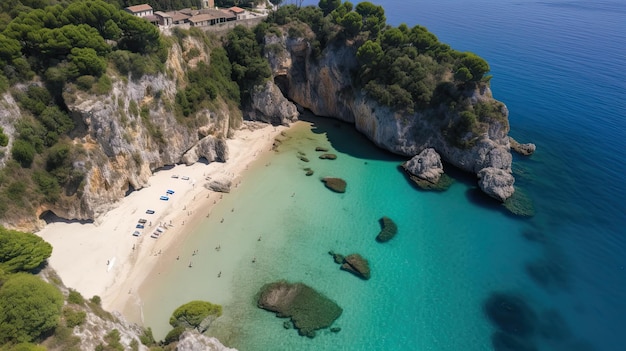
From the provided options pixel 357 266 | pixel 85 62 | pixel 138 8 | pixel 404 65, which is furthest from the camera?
pixel 138 8

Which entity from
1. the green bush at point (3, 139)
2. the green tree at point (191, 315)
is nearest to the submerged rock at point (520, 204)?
the green tree at point (191, 315)

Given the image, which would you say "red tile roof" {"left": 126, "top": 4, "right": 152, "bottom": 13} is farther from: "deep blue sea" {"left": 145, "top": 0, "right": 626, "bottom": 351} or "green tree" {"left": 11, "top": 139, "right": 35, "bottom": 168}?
"deep blue sea" {"left": 145, "top": 0, "right": 626, "bottom": 351}

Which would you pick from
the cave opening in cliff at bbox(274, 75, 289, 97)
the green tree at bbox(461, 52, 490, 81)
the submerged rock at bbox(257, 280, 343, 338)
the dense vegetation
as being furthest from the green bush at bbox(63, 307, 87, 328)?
the green tree at bbox(461, 52, 490, 81)

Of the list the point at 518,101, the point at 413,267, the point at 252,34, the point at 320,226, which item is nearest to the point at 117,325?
the point at 320,226

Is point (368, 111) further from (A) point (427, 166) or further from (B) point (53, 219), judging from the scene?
(B) point (53, 219)

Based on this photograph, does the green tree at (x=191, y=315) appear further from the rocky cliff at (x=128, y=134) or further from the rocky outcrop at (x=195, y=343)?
the rocky cliff at (x=128, y=134)

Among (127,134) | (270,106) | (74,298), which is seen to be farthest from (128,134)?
(270,106)
